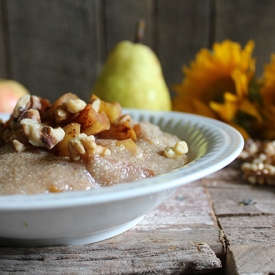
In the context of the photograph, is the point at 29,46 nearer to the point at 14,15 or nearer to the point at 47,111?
the point at 14,15

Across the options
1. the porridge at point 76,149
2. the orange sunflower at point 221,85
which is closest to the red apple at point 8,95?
the orange sunflower at point 221,85

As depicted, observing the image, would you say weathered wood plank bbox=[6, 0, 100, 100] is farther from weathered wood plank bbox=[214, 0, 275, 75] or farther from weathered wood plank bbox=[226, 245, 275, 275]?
weathered wood plank bbox=[226, 245, 275, 275]

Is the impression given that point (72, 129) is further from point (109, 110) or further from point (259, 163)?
point (259, 163)

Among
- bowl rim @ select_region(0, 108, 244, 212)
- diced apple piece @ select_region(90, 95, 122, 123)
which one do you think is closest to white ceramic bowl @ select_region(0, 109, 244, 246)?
bowl rim @ select_region(0, 108, 244, 212)

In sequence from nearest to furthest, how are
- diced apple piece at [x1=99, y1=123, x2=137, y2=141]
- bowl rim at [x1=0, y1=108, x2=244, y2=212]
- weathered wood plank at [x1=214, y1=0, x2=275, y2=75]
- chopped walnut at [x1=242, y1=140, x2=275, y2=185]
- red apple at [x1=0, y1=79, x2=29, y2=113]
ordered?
bowl rim at [x1=0, y1=108, x2=244, y2=212] → diced apple piece at [x1=99, y1=123, x2=137, y2=141] → chopped walnut at [x1=242, y1=140, x2=275, y2=185] → red apple at [x1=0, y1=79, x2=29, y2=113] → weathered wood plank at [x1=214, y1=0, x2=275, y2=75]

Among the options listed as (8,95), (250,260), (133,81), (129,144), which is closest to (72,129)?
(129,144)

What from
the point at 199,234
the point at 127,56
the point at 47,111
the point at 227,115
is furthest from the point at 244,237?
the point at 127,56
